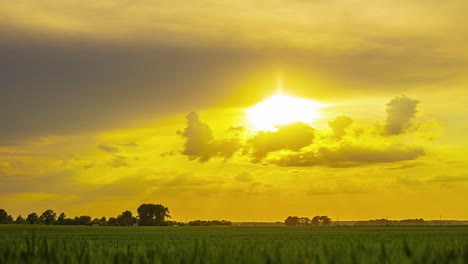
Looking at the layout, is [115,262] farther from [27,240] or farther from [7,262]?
[27,240]

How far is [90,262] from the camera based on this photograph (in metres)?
10.4

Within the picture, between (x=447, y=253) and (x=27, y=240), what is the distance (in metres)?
9.52

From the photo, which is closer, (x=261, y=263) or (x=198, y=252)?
(x=261, y=263)

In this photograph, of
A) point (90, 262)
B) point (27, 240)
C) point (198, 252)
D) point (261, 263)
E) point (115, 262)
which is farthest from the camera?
point (27, 240)

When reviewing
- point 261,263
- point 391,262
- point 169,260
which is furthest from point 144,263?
point 391,262

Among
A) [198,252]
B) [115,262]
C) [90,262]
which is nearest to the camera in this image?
A: [90,262]

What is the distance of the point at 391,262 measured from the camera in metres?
9.83

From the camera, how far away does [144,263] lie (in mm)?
10867

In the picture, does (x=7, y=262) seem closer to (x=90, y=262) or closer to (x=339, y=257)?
(x=90, y=262)

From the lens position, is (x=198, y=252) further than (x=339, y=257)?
Yes

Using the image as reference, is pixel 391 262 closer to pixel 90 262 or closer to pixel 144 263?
pixel 144 263

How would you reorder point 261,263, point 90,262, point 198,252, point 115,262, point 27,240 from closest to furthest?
point 261,263 < point 90,262 < point 115,262 < point 198,252 < point 27,240

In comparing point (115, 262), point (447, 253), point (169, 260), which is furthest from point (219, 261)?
point (447, 253)

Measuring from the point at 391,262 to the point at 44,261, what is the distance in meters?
6.54
